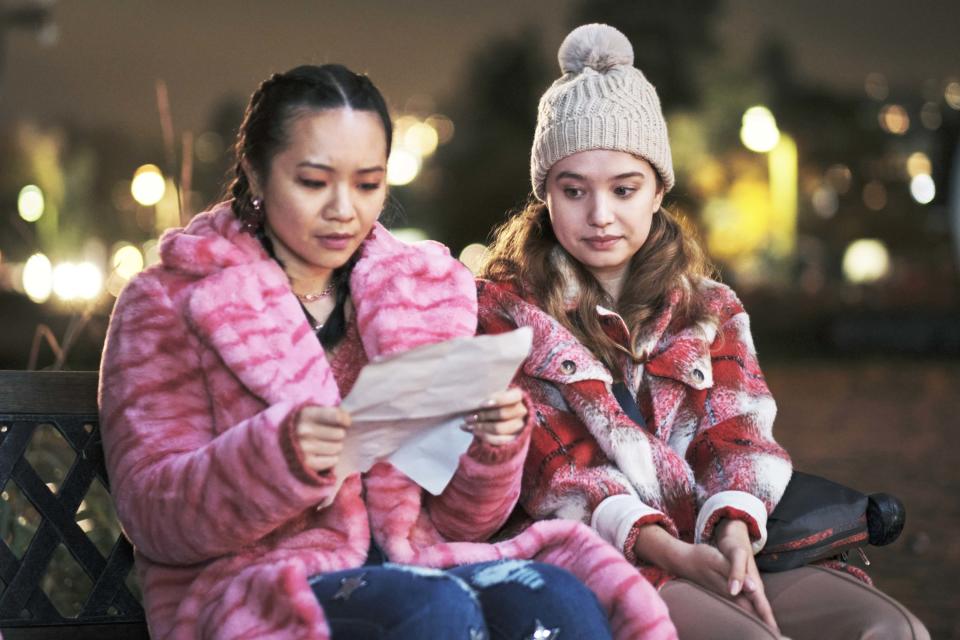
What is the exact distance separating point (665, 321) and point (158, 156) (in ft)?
225

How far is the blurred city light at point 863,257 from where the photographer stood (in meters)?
59.6

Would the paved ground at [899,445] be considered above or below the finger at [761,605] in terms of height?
below

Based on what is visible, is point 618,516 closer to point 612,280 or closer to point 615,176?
point 612,280

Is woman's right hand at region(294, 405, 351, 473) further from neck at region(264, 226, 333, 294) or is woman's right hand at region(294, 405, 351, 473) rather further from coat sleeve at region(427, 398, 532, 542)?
neck at region(264, 226, 333, 294)

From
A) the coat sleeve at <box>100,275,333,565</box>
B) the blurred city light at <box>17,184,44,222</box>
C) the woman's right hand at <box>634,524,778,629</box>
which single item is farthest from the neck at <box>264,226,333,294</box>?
the blurred city light at <box>17,184,44,222</box>


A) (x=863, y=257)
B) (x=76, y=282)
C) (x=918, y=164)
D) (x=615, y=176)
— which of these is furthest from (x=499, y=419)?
(x=918, y=164)

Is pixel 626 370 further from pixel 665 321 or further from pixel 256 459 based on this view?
pixel 256 459

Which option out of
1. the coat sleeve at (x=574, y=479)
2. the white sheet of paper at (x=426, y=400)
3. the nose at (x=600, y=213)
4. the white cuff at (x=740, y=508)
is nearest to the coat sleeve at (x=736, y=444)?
the white cuff at (x=740, y=508)

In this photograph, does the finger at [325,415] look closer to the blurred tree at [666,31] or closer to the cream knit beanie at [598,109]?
the cream knit beanie at [598,109]

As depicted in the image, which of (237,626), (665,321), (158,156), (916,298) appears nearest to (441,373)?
(237,626)

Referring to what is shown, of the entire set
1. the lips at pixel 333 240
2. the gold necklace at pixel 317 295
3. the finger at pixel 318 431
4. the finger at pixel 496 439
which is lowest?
the finger at pixel 496 439

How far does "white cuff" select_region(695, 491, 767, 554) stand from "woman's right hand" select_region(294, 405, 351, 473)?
116 cm

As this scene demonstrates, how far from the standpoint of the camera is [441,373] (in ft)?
9.37

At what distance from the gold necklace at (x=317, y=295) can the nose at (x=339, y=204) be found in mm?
301
